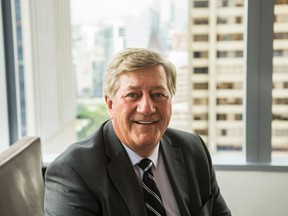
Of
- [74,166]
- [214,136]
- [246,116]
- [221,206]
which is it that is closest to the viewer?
[74,166]

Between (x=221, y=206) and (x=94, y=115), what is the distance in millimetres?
1261

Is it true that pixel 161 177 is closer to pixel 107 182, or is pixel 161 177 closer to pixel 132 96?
pixel 107 182

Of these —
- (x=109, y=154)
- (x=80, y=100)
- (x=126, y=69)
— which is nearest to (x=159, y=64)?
(x=126, y=69)

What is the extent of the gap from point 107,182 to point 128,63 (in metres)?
0.40

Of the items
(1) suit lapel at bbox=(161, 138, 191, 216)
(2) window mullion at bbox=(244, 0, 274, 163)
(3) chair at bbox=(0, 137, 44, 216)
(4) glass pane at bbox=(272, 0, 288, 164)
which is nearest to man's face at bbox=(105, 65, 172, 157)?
(1) suit lapel at bbox=(161, 138, 191, 216)

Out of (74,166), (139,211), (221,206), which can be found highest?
(74,166)

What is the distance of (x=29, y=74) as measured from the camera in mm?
2760

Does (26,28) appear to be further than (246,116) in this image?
Yes

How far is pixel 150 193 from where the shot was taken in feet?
4.76

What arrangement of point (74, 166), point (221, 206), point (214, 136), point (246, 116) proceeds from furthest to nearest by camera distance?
point (214, 136) < point (246, 116) < point (221, 206) < point (74, 166)

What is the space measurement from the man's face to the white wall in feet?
3.95

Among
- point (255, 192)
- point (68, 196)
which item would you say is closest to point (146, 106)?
point (68, 196)

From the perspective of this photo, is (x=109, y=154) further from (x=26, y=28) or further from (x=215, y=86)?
(x=26, y=28)

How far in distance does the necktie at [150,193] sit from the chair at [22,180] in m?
0.50
